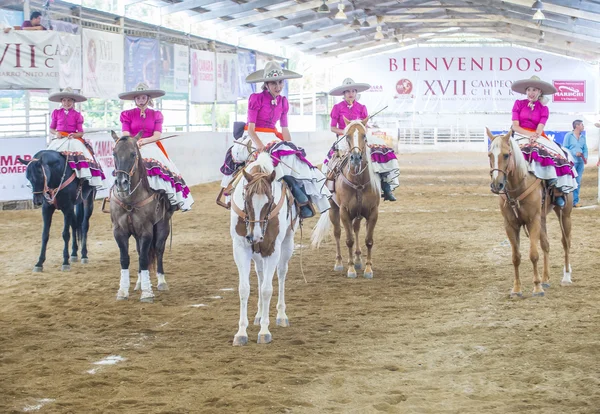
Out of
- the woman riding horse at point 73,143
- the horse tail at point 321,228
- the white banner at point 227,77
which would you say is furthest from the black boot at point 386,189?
the white banner at point 227,77

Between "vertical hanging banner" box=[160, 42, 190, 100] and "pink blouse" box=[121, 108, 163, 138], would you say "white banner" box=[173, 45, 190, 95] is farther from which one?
"pink blouse" box=[121, 108, 163, 138]

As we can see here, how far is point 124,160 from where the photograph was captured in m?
8.16

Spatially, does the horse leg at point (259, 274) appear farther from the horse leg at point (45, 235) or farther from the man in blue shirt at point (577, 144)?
the man in blue shirt at point (577, 144)

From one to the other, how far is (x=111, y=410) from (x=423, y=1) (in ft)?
91.1

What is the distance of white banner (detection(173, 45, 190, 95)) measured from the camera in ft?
76.8

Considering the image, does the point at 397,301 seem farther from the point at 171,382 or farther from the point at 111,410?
the point at 111,410

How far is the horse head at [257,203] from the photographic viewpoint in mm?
6473

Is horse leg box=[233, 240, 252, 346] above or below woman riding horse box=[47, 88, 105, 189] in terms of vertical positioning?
below

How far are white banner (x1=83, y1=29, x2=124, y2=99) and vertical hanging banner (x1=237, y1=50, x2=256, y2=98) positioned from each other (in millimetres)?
9903

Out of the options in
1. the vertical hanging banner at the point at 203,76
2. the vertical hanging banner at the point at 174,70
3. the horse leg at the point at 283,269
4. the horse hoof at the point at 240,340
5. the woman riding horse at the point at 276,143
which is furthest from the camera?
the vertical hanging banner at the point at 203,76

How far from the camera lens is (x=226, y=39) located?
1152 inches

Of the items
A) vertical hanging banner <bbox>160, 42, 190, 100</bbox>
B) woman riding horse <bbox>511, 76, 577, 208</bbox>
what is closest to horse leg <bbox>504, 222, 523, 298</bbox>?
woman riding horse <bbox>511, 76, 577, 208</bbox>

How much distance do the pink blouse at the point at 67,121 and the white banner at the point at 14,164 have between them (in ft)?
17.7

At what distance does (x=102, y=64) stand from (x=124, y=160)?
11.1 m
